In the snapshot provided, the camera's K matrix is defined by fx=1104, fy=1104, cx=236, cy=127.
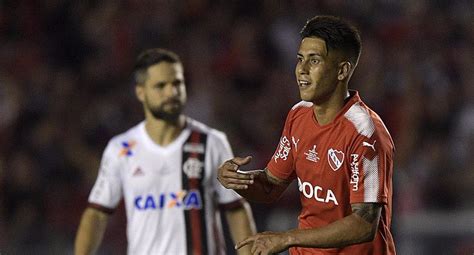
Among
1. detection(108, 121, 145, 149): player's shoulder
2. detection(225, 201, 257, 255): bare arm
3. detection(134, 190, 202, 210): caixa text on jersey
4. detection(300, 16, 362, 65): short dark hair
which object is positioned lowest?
detection(225, 201, 257, 255): bare arm

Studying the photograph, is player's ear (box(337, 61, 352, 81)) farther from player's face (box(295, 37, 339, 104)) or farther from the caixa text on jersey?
the caixa text on jersey

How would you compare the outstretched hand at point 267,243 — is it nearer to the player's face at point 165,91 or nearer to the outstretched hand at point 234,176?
the outstretched hand at point 234,176

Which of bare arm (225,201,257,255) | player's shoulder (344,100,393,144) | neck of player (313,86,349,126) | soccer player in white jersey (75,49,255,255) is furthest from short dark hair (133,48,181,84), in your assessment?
player's shoulder (344,100,393,144)

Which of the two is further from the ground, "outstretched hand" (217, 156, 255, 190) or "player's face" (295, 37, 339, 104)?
"player's face" (295, 37, 339, 104)

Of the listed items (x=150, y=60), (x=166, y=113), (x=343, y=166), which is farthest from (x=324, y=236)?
(x=150, y=60)

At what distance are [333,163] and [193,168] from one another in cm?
211

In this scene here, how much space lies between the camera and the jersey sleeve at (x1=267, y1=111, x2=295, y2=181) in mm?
4895

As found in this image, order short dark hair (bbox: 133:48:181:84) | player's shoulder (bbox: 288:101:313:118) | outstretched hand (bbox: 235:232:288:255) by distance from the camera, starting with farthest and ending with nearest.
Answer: short dark hair (bbox: 133:48:181:84) → player's shoulder (bbox: 288:101:313:118) → outstretched hand (bbox: 235:232:288:255)

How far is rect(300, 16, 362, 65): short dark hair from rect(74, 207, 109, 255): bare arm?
8.42ft

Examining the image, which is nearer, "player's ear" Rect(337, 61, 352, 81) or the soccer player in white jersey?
"player's ear" Rect(337, 61, 352, 81)

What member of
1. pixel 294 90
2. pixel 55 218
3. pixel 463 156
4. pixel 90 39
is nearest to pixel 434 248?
pixel 463 156

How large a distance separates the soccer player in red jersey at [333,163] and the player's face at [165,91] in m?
1.91

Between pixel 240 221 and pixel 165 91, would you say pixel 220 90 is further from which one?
pixel 240 221

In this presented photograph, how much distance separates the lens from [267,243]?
4.34 metres
